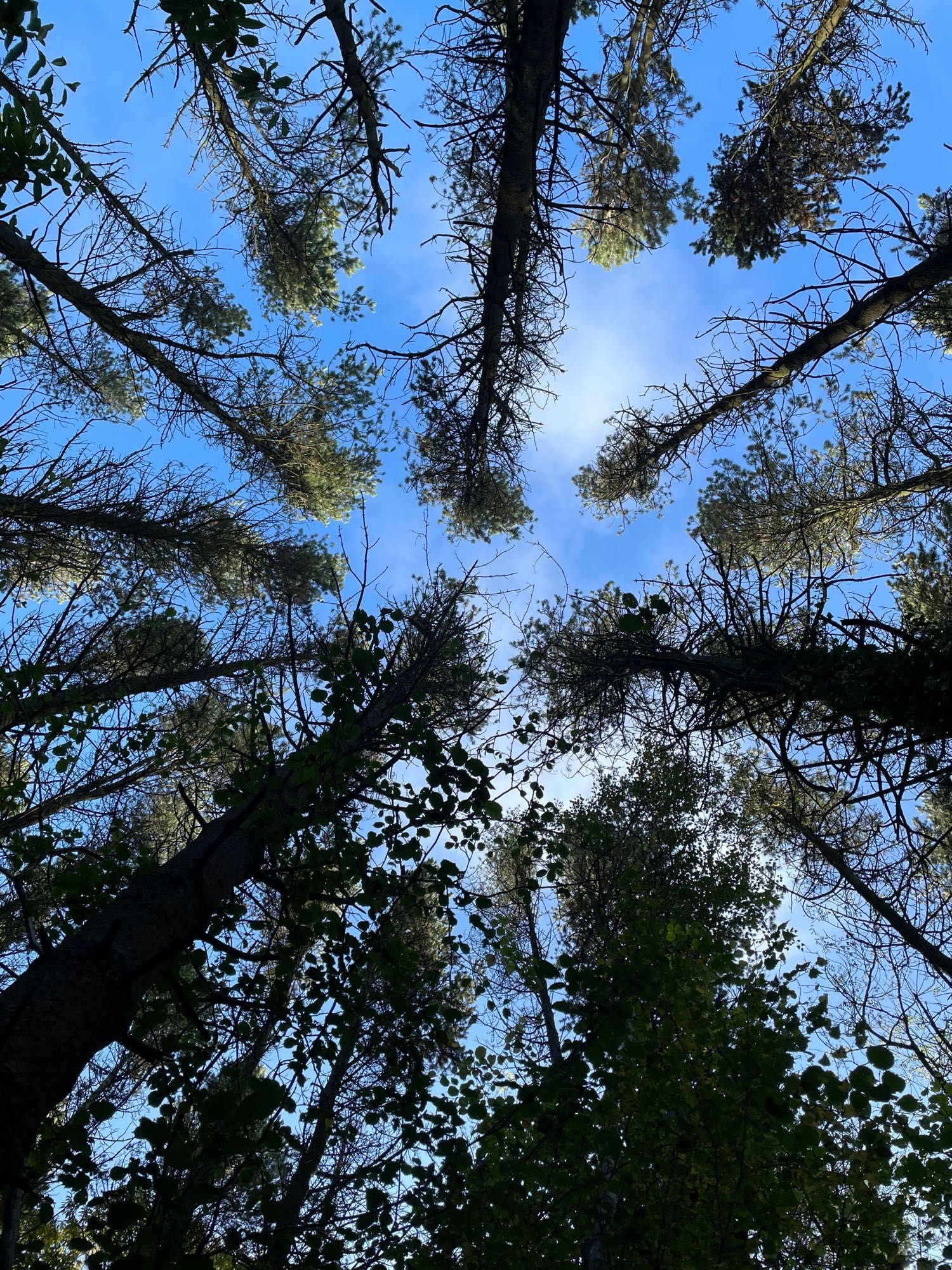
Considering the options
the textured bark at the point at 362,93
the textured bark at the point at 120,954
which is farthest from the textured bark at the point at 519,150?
the textured bark at the point at 120,954

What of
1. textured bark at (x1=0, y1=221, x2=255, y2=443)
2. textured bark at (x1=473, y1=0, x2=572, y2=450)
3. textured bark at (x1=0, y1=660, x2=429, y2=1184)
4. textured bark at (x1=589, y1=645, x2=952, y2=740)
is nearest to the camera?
textured bark at (x1=0, y1=660, x2=429, y2=1184)

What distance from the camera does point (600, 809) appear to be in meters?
11.1

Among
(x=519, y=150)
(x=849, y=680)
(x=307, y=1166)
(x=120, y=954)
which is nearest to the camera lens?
(x=120, y=954)

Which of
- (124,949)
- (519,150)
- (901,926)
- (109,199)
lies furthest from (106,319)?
(901,926)

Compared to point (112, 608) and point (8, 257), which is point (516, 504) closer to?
point (112, 608)

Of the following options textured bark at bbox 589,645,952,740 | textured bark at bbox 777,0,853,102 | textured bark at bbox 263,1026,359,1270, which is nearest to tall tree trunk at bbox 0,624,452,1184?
textured bark at bbox 263,1026,359,1270

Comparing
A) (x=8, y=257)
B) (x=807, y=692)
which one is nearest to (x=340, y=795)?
(x=807, y=692)

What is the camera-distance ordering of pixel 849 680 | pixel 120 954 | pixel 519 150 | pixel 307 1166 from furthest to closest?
pixel 519 150
pixel 307 1166
pixel 849 680
pixel 120 954

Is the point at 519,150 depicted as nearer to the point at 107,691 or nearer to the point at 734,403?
the point at 734,403

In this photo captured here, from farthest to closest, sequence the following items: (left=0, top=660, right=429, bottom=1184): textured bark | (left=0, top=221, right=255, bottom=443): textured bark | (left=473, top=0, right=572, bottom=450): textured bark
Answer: (left=0, top=221, right=255, bottom=443): textured bark, (left=473, top=0, right=572, bottom=450): textured bark, (left=0, top=660, right=429, bottom=1184): textured bark

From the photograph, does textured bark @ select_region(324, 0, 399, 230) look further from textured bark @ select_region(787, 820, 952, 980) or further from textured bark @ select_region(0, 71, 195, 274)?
textured bark @ select_region(787, 820, 952, 980)

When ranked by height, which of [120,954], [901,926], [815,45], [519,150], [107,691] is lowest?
[120,954]

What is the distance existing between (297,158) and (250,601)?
5.82 meters

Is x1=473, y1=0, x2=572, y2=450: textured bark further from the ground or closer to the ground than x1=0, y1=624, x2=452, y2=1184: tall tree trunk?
further from the ground
